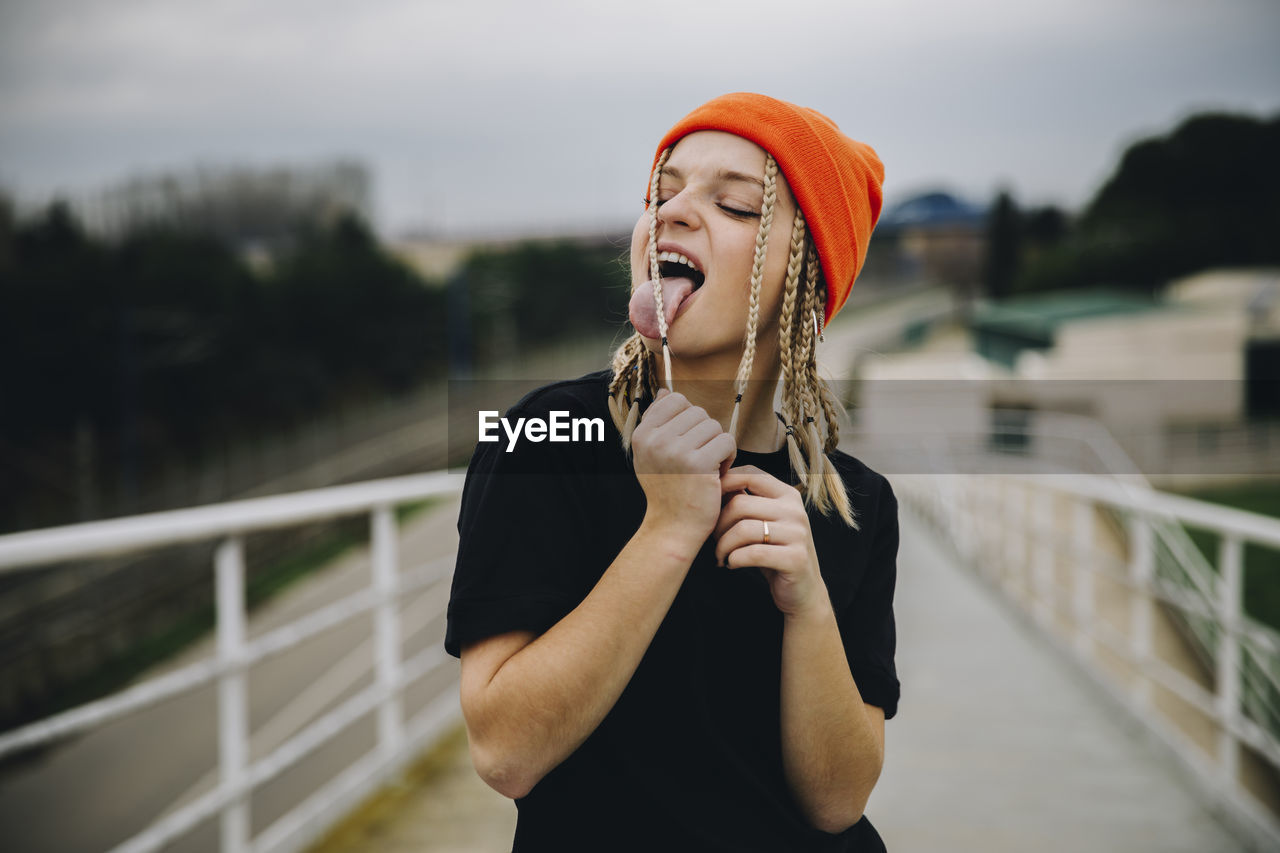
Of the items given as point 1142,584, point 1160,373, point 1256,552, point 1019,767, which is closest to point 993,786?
point 1019,767

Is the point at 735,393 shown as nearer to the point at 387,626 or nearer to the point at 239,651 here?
the point at 239,651

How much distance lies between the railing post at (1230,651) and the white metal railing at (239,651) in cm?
266

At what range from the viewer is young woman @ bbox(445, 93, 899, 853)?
0.87 m

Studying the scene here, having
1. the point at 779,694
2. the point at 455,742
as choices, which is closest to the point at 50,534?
the point at 779,694

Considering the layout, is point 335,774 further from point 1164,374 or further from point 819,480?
point 1164,374

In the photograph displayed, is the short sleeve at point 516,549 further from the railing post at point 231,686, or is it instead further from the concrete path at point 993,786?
the concrete path at point 993,786

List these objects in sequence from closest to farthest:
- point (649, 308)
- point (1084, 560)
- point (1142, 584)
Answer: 1. point (649, 308)
2. point (1142, 584)
3. point (1084, 560)

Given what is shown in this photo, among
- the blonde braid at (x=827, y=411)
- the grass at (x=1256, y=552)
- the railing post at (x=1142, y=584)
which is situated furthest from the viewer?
the grass at (x=1256, y=552)

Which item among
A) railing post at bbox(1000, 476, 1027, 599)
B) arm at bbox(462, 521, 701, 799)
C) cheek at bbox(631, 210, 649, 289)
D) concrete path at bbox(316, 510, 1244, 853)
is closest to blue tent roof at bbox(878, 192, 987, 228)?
cheek at bbox(631, 210, 649, 289)

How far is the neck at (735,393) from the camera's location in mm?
1041

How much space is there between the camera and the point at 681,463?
844 mm

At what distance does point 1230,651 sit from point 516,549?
3.55m

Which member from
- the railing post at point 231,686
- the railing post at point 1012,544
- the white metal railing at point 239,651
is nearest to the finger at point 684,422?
the white metal railing at point 239,651

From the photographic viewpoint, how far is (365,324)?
38.8 m
